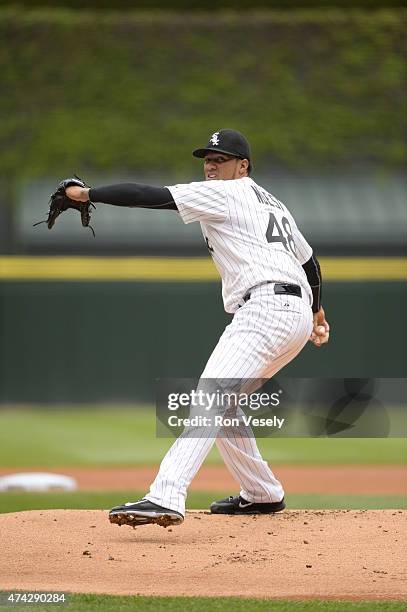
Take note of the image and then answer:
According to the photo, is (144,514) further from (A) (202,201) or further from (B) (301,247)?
(B) (301,247)

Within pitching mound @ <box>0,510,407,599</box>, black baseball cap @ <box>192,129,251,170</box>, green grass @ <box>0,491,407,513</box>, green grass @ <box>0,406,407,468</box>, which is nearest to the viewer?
pitching mound @ <box>0,510,407,599</box>

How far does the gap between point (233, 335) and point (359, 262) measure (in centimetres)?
819

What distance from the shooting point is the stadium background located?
11977 millimetres

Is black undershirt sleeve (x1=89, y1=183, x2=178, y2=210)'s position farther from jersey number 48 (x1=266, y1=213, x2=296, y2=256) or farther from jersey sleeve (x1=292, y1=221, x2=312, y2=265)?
jersey sleeve (x1=292, y1=221, x2=312, y2=265)

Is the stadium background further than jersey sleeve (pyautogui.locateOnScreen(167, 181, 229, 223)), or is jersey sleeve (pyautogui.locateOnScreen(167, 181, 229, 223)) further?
the stadium background

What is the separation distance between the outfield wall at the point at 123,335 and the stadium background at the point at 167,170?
0.02 meters

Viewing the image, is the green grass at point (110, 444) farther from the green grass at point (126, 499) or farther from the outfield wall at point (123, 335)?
the green grass at point (126, 499)

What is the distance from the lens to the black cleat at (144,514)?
382 centimetres

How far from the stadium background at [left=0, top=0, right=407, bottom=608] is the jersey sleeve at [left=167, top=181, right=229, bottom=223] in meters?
7.60

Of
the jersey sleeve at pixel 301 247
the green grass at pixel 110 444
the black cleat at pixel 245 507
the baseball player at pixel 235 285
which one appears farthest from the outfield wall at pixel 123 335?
the baseball player at pixel 235 285

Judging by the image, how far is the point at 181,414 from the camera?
473cm

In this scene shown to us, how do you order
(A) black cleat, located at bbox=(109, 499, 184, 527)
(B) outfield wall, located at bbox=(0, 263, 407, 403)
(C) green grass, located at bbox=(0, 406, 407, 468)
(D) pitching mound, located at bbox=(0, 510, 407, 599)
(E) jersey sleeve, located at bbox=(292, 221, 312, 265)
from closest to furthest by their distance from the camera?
(D) pitching mound, located at bbox=(0, 510, 407, 599) < (A) black cleat, located at bbox=(109, 499, 184, 527) < (E) jersey sleeve, located at bbox=(292, 221, 312, 265) < (C) green grass, located at bbox=(0, 406, 407, 468) < (B) outfield wall, located at bbox=(0, 263, 407, 403)

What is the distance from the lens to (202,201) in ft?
13.4

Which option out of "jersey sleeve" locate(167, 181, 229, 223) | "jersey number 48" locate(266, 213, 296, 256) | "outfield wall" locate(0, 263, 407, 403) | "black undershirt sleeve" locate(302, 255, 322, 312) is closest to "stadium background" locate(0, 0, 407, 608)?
"outfield wall" locate(0, 263, 407, 403)
